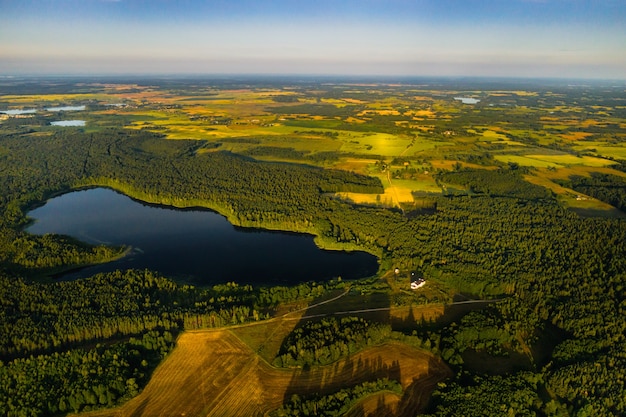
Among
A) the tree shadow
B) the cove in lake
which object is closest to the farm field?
the cove in lake

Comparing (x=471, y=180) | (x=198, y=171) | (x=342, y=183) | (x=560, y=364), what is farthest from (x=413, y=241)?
(x=198, y=171)

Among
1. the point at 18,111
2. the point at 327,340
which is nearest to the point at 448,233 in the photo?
the point at 327,340

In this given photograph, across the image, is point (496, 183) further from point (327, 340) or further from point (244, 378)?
point (244, 378)

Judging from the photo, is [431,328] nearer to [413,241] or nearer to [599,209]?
[413,241]

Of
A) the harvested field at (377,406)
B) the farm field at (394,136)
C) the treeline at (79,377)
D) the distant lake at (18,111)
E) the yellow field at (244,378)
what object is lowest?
the harvested field at (377,406)

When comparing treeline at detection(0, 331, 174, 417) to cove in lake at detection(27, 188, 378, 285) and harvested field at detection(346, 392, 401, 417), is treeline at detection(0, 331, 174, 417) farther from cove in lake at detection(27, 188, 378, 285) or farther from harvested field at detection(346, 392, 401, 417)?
harvested field at detection(346, 392, 401, 417)

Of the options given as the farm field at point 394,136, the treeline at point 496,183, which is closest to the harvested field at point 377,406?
the farm field at point 394,136

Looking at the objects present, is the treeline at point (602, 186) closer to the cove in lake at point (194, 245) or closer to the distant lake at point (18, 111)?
the cove in lake at point (194, 245)
